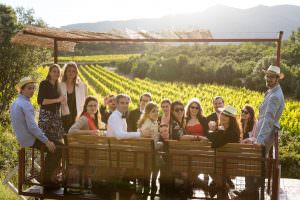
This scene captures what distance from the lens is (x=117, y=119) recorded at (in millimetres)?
6082

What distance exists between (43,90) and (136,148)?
1.78 metres

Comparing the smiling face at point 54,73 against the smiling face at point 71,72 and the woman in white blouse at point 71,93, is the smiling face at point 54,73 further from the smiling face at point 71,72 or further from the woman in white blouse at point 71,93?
the smiling face at point 71,72

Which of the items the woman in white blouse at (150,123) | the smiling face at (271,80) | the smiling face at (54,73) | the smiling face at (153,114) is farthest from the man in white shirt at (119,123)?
the smiling face at (271,80)

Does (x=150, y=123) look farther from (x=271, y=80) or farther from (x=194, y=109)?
(x=271, y=80)

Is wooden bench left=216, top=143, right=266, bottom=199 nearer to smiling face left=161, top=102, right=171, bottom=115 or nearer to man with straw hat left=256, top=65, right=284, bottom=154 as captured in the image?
man with straw hat left=256, top=65, right=284, bottom=154

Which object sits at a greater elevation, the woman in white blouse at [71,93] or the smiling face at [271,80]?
the smiling face at [271,80]

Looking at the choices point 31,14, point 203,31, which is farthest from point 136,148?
point 31,14

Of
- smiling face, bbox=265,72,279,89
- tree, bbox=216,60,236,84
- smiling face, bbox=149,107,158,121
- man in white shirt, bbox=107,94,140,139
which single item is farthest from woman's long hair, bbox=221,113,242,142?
tree, bbox=216,60,236,84

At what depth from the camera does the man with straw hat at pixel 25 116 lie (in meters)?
5.99

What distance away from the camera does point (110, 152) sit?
5.87 meters

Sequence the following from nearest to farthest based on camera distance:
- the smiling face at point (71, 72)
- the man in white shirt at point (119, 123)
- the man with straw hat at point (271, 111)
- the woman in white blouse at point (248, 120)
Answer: the man in white shirt at point (119, 123)
the man with straw hat at point (271, 111)
the smiling face at point (71, 72)
the woman in white blouse at point (248, 120)

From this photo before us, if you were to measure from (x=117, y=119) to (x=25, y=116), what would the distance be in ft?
3.93

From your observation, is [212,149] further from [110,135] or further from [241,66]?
[241,66]

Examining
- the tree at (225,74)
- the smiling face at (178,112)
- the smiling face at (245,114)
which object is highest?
the smiling face at (178,112)
